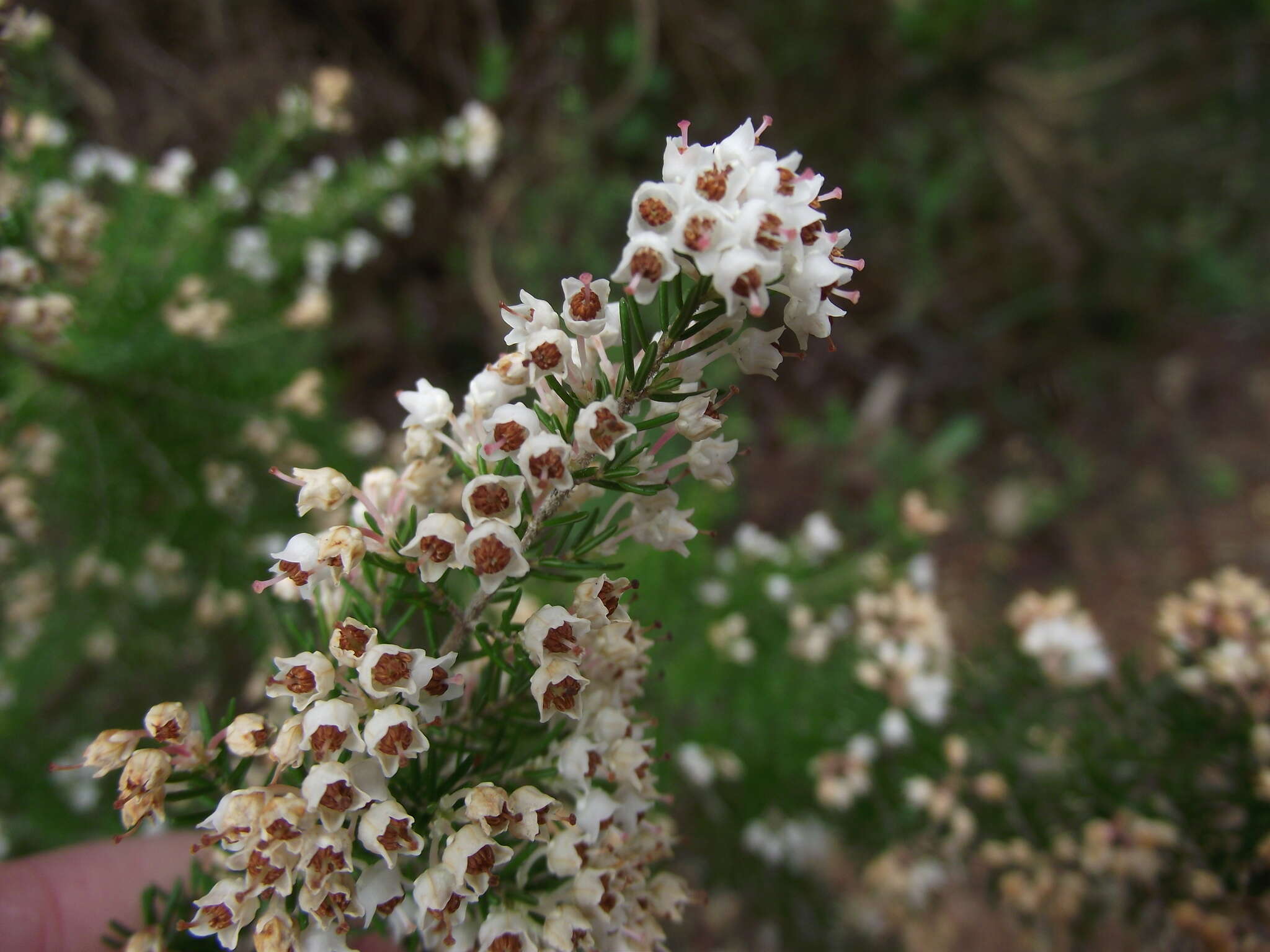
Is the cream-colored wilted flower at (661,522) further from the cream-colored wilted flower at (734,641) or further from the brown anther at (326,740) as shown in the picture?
the cream-colored wilted flower at (734,641)

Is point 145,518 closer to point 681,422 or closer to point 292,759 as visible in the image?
point 292,759

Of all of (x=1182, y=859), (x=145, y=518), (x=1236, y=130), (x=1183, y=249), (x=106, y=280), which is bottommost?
(x=1182, y=859)

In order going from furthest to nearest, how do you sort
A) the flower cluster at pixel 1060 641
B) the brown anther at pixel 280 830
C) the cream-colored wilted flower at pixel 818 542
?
the cream-colored wilted flower at pixel 818 542
the flower cluster at pixel 1060 641
the brown anther at pixel 280 830

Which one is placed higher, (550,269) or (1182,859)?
(550,269)

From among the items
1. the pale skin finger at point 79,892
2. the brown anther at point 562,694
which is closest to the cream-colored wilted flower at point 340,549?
the brown anther at point 562,694

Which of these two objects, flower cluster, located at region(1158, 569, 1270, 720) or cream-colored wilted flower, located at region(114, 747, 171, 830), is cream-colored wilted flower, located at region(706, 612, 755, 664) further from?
cream-colored wilted flower, located at region(114, 747, 171, 830)

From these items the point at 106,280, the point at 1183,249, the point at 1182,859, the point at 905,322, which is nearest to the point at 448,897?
the point at 1182,859
